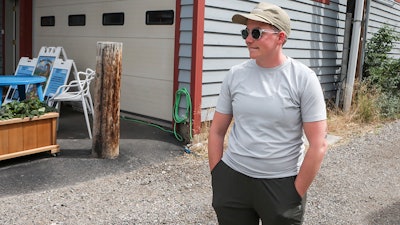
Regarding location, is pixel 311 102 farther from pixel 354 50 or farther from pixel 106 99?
pixel 354 50

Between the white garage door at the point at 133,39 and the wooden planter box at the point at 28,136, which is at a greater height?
the white garage door at the point at 133,39

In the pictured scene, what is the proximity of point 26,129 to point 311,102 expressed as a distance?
3.40m

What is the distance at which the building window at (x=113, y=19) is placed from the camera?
6.42 meters

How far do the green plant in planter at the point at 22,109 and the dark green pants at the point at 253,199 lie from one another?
9.65ft

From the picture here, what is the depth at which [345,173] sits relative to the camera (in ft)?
15.8

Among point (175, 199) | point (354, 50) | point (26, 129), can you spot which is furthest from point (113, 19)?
point (354, 50)

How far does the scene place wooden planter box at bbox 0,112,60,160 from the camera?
420cm

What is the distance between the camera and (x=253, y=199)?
193 cm

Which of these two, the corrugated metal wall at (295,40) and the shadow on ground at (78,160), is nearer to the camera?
the shadow on ground at (78,160)

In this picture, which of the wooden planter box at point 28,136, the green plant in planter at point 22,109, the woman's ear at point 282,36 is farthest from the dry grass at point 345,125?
the woman's ear at point 282,36

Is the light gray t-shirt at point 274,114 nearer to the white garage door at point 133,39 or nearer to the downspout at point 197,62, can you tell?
the downspout at point 197,62

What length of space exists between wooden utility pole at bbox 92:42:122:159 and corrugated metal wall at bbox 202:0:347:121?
4.31ft

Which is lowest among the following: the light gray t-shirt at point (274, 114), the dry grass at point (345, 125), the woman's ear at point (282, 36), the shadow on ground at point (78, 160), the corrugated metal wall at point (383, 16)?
the shadow on ground at point (78, 160)

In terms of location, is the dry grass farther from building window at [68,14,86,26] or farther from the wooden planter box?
building window at [68,14,86,26]
